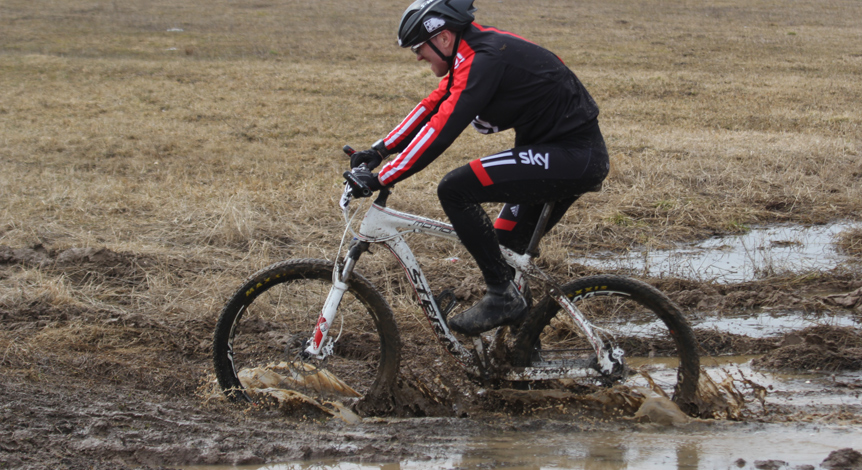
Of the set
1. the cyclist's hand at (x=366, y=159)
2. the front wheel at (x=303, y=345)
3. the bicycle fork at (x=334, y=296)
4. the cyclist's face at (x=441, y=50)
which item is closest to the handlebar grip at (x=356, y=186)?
the cyclist's hand at (x=366, y=159)

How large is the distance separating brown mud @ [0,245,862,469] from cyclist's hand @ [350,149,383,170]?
4.16 feet

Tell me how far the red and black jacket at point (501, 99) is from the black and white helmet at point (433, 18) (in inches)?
3.4

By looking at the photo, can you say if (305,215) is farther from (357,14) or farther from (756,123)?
(357,14)

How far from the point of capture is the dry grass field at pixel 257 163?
16.3ft

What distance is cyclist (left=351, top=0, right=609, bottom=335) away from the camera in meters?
3.09

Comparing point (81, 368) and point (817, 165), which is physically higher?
point (817, 165)

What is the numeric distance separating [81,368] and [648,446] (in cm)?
339

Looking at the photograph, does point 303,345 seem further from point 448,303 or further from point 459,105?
point 459,105

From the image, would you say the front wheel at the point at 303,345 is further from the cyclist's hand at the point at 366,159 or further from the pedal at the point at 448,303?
the cyclist's hand at the point at 366,159

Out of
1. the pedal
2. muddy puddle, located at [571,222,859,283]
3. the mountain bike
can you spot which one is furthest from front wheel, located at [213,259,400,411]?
muddy puddle, located at [571,222,859,283]

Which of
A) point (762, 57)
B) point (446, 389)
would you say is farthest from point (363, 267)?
point (762, 57)

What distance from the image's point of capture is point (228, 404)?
12.4 feet

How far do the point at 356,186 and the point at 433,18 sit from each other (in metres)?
0.87

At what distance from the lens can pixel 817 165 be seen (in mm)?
8008
